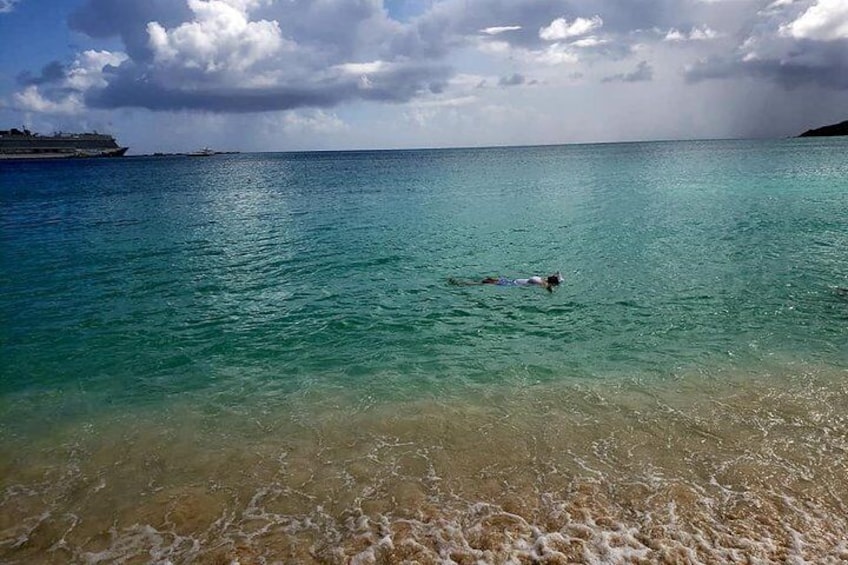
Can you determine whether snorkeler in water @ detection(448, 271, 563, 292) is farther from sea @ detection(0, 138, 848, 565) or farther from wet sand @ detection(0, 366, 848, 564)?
wet sand @ detection(0, 366, 848, 564)

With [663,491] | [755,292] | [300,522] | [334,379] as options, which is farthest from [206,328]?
[755,292]

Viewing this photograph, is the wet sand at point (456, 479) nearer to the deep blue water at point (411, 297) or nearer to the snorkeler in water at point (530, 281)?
the deep blue water at point (411, 297)

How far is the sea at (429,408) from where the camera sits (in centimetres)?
920

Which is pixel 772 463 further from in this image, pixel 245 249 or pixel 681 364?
pixel 245 249

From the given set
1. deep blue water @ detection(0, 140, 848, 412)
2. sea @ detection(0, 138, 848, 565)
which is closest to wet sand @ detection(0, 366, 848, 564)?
sea @ detection(0, 138, 848, 565)

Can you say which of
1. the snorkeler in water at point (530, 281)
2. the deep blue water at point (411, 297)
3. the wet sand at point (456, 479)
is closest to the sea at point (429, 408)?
the wet sand at point (456, 479)

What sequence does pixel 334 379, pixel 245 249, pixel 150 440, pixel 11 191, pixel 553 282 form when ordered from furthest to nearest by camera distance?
pixel 11 191 → pixel 245 249 → pixel 553 282 → pixel 334 379 → pixel 150 440

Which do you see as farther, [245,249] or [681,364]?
[245,249]

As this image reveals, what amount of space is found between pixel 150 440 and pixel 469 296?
47.6ft

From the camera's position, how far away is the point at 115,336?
1978 centimetres

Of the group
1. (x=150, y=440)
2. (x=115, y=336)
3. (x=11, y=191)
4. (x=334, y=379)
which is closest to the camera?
(x=150, y=440)

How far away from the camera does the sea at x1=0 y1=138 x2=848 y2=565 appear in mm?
9195

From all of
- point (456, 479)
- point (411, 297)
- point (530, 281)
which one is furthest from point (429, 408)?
point (530, 281)

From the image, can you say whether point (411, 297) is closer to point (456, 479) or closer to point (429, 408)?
point (429, 408)
